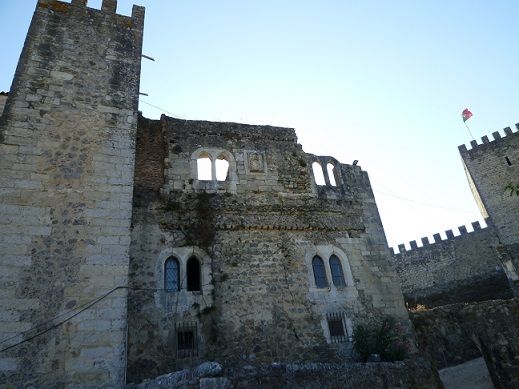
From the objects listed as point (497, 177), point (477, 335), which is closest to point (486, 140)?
point (497, 177)

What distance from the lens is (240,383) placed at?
24.1 ft

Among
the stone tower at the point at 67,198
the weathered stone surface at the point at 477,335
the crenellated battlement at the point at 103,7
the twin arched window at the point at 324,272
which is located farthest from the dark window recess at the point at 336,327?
the crenellated battlement at the point at 103,7

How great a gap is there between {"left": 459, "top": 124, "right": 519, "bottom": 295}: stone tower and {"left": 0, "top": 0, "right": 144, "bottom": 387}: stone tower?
28.3 meters

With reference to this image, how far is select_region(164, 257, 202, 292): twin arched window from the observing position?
11039mm

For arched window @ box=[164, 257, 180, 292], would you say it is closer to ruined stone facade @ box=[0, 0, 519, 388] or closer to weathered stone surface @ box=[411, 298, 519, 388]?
ruined stone facade @ box=[0, 0, 519, 388]

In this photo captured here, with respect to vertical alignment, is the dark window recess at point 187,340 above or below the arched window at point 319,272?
below

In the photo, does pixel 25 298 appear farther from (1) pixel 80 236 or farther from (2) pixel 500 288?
(2) pixel 500 288

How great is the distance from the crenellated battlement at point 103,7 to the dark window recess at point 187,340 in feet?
28.3

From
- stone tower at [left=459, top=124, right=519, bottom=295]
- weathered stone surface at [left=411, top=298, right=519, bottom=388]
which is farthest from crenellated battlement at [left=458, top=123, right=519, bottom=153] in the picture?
weathered stone surface at [left=411, top=298, right=519, bottom=388]

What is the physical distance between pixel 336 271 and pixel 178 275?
472cm

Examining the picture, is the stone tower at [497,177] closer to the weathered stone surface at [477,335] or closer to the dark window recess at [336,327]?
the weathered stone surface at [477,335]

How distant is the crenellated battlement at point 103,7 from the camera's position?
11391 millimetres

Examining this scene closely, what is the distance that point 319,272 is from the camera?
12.5 metres

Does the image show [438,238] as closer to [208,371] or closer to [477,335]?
[477,335]
